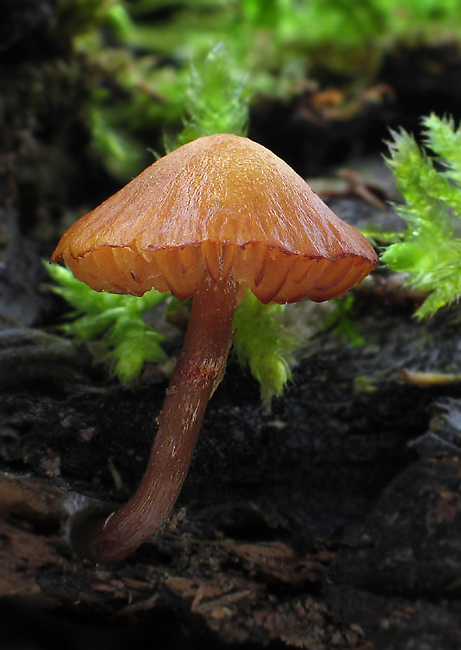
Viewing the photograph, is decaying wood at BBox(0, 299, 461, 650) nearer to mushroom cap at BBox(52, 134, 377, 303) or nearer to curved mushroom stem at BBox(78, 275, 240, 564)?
curved mushroom stem at BBox(78, 275, 240, 564)

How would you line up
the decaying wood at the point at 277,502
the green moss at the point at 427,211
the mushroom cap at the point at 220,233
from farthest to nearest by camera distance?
the green moss at the point at 427,211 → the decaying wood at the point at 277,502 → the mushroom cap at the point at 220,233

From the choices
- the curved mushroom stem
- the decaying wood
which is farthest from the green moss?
the curved mushroom stem

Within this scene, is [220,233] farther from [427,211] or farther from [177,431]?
[427,211]

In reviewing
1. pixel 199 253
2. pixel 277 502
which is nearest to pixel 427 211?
pixel 199 253

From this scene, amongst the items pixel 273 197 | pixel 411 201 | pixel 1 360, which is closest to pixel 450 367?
pixel 411 201

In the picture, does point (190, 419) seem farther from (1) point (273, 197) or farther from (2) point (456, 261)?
(2) point (456, 261)

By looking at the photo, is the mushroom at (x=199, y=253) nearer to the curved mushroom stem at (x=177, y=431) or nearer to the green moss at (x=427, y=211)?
the curved mushroom stem at (x=177, y=431)

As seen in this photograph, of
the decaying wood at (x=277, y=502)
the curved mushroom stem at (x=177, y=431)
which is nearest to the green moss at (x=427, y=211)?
the decaying wood at (x=277, y=502)

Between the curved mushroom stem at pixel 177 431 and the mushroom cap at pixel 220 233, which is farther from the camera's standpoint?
the curved mushroom stem at pixel 177 431
